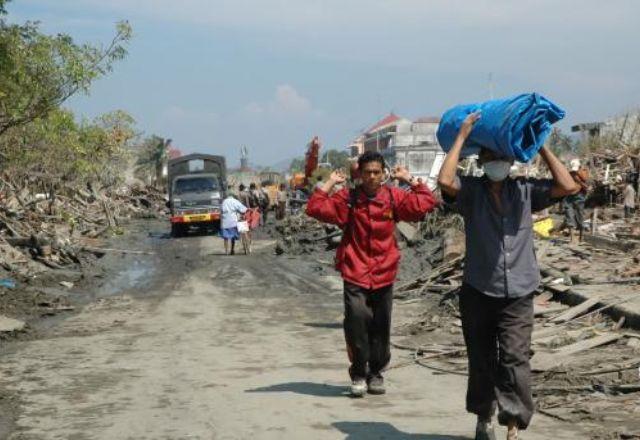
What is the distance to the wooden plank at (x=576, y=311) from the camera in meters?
11.4

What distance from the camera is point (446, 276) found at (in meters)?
16.7

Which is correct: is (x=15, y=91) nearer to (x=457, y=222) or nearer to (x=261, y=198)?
(x=457, y=222)

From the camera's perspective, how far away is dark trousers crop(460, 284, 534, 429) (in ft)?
19.0

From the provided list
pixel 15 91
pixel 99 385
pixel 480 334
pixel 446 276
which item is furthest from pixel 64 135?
pixel 480 334

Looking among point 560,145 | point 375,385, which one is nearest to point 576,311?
point 375,385

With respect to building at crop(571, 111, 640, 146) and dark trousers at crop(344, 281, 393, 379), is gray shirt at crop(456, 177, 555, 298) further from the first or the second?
building at crop(571, 111, 640, 146)

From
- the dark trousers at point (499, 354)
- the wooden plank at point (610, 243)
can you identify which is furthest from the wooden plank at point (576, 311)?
the wooden plank at point (610, 243)

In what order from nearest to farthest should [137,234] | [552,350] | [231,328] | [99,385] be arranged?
[99,385], [552,350], [231,328], [137,234]

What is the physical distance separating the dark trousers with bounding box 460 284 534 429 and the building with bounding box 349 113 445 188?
100 cm

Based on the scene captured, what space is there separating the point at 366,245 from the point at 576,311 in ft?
15.4

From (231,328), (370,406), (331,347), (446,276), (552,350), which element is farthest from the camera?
(446,276)

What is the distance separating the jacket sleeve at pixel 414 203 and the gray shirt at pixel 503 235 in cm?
153

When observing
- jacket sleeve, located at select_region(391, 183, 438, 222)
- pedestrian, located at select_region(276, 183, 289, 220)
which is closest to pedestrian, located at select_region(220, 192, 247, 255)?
jacket sleeve, located at select_region(391, 183, 438, 222)

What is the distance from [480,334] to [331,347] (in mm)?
5258
